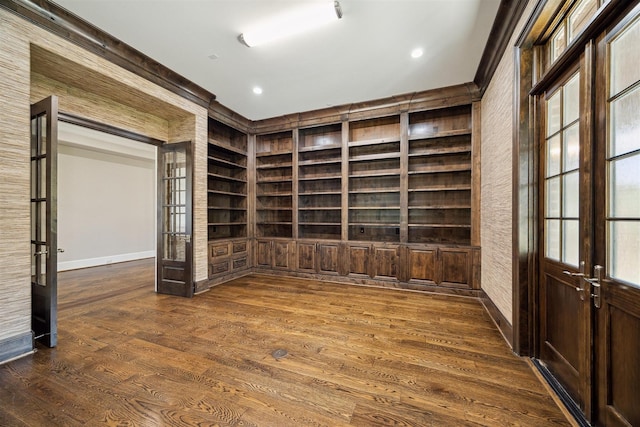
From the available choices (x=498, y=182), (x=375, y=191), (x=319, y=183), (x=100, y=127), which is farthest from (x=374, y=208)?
(x=100, y=127)

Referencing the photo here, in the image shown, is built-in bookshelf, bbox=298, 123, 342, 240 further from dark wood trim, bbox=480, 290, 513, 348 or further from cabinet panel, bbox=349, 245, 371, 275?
dark wood trim, bbox=480, 290, 513, 348

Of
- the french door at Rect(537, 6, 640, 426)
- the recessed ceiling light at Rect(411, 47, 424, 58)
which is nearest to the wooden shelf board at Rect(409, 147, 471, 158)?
the recessed ceiling light at Rect(411, 47, 424, 58)

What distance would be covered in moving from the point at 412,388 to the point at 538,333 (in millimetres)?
1242

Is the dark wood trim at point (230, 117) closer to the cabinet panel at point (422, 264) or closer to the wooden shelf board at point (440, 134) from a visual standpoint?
the wooden shelf board at point (440, 134)

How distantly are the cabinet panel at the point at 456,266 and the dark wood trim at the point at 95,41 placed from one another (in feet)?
14.9

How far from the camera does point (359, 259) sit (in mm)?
4453

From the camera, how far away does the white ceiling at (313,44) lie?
2303mm

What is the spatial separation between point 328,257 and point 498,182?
9.39 ft

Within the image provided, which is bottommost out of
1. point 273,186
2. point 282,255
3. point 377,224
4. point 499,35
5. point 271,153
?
point 282,255

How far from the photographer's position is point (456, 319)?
297 cm

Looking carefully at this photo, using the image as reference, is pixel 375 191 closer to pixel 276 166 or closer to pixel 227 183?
pixel 276 166

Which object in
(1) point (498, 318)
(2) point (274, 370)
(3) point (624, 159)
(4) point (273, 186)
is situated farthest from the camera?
(4) point (273, 186)

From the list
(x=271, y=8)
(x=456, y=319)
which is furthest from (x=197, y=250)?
(x=456, y=319)

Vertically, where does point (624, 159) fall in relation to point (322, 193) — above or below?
below
